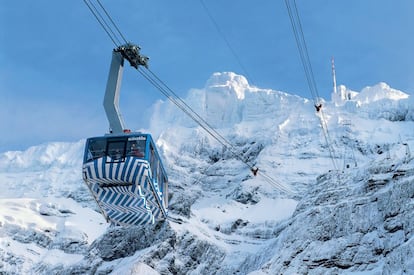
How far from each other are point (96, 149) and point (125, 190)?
3.15m

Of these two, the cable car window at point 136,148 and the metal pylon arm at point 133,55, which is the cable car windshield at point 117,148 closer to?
the cable car window at point 136,148

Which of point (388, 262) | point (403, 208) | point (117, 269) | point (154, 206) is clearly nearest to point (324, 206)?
point (403, 208)

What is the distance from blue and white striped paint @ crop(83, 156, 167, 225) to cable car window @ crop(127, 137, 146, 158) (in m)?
0.32

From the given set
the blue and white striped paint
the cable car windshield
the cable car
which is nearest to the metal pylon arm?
the cable car

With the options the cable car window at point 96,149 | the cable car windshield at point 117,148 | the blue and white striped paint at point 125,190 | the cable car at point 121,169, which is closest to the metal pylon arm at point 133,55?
the cable car at point 121,169

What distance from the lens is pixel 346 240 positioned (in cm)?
9331

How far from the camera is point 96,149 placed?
40.1m

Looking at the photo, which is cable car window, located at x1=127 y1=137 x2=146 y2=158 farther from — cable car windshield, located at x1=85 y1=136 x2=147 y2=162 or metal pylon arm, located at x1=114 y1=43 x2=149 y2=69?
metal pylon arm, located at x1=114 y1=43 x2=149 y2=69

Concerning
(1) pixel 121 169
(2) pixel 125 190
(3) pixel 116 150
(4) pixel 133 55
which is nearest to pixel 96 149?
(3) pixel 116 150

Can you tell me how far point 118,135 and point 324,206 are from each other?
2788 inches

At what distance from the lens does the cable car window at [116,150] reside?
39.4m

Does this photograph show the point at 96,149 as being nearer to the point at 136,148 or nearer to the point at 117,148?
the point at 117,148

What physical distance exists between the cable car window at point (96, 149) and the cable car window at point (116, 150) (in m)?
0.47

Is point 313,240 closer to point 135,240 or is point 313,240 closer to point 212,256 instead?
point 212,256
